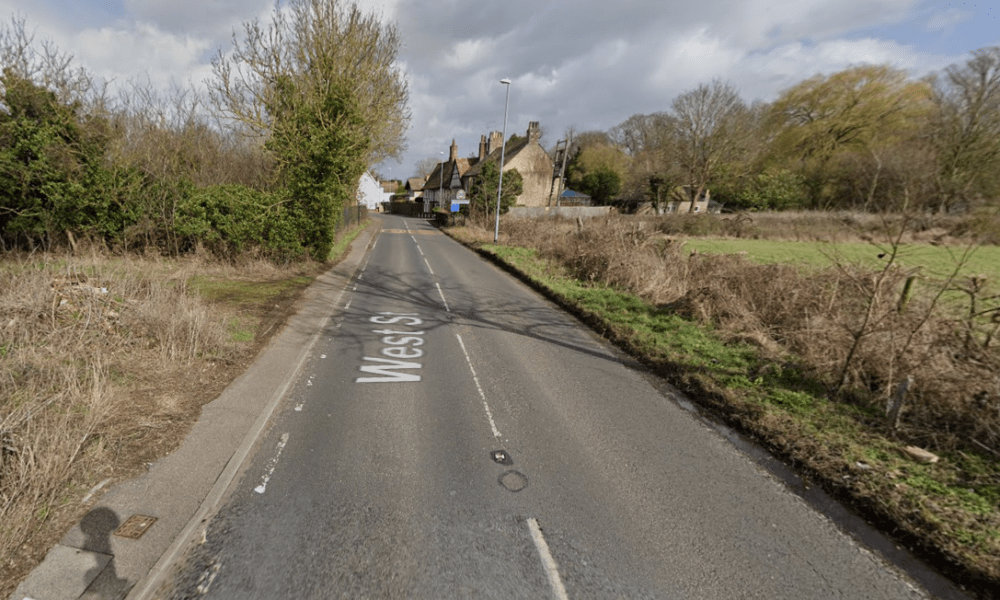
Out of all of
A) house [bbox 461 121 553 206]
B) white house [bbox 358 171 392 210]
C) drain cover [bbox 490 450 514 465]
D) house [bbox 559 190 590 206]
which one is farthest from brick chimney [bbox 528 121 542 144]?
drain cover [bbox 490 450 514 465]

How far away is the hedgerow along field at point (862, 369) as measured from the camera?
146 inches

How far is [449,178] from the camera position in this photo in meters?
57.1

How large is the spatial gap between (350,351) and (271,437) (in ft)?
9.34

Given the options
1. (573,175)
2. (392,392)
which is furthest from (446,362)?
(573,175)

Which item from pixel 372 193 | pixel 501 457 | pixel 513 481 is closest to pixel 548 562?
pixel 513 481

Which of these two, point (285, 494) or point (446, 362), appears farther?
point (446, 362)

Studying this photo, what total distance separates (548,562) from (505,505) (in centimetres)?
68

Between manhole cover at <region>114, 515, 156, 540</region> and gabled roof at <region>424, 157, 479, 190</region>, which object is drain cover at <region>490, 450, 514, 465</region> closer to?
manhole cover at <region>114, 515, 156, 540</region>

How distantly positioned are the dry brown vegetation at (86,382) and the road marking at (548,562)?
371cm

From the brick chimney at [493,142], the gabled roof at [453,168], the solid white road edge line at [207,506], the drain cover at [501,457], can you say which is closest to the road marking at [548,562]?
the drain cover at [501,457]

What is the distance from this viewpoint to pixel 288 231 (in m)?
13.5

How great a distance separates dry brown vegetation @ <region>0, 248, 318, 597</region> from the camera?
309cm

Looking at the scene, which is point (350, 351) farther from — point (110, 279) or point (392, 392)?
point (110, 279)

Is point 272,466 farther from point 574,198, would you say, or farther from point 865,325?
point 574,198
